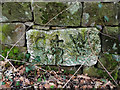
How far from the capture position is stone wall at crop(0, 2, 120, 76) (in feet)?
6.28

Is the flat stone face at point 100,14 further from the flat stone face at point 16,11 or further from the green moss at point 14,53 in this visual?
the green moss at point 14,53

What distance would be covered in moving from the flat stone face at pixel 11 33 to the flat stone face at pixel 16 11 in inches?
4.6

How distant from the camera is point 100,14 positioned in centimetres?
193

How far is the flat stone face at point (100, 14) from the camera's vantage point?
1885 millimetres

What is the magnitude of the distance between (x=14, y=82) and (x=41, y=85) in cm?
46

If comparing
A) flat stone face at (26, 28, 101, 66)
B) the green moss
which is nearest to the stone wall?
flat stone face at (26, 28, 101, 66)

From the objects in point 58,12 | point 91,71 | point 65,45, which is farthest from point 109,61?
point 58,12

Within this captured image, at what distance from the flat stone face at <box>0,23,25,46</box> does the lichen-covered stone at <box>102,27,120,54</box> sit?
146 cm

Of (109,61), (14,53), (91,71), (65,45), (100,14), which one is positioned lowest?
(91,71)

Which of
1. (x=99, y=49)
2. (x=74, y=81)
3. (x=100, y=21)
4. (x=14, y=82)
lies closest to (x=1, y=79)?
(x=14, y=82)

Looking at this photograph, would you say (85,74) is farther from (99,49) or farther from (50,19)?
(50,19)

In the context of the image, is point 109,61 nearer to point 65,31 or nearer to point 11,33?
point 65,31

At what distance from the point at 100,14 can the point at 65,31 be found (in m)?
0.65

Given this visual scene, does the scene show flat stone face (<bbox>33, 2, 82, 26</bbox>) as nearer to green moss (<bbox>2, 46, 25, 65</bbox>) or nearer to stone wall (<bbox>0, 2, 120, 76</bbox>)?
stone wall (<bbox>0, 2, 120, 76</bbox>)
